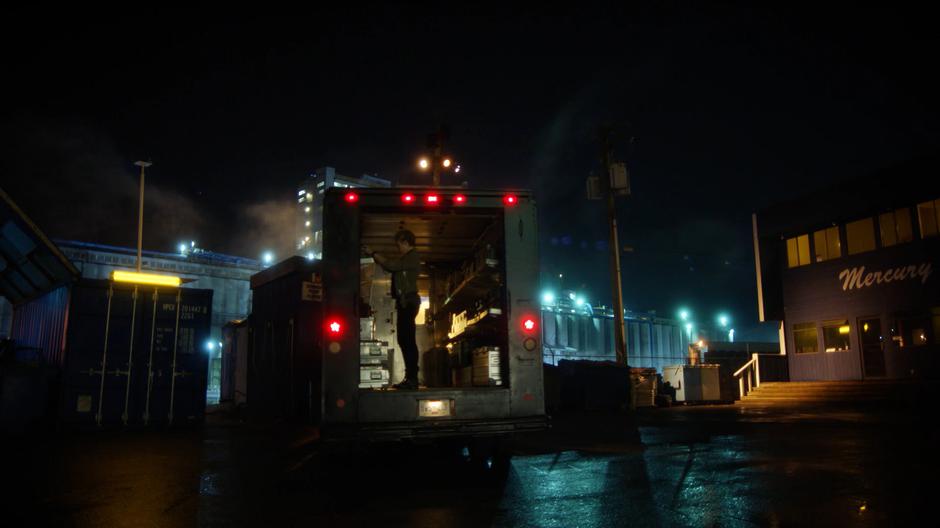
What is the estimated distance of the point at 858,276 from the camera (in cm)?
2362

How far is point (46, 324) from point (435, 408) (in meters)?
12.7

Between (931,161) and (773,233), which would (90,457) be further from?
(773,233)

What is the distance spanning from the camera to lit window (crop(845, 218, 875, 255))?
23.3 meters

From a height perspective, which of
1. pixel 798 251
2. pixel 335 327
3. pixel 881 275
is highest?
pixel 798 251

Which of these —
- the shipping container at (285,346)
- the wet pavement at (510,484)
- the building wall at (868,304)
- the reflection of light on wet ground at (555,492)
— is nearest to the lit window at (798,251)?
the building wall at (868,304)

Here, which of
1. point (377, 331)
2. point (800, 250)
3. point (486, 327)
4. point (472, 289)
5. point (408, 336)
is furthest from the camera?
point (800, 250)

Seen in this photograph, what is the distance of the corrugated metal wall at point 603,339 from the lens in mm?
43781

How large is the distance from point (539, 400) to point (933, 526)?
3397mm

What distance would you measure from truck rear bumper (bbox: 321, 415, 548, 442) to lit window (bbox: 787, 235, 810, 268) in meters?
23.3

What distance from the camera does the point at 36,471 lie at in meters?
7.63

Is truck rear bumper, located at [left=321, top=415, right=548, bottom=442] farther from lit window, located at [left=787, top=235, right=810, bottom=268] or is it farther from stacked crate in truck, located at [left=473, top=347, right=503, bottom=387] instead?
lit window, located at [left=787, top=235, right=810, bottom=268]

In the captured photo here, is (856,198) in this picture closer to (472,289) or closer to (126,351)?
(472,289)

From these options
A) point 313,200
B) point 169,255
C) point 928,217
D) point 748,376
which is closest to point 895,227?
point 928,217

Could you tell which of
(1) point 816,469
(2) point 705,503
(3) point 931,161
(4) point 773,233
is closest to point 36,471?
(2) point 705,503
